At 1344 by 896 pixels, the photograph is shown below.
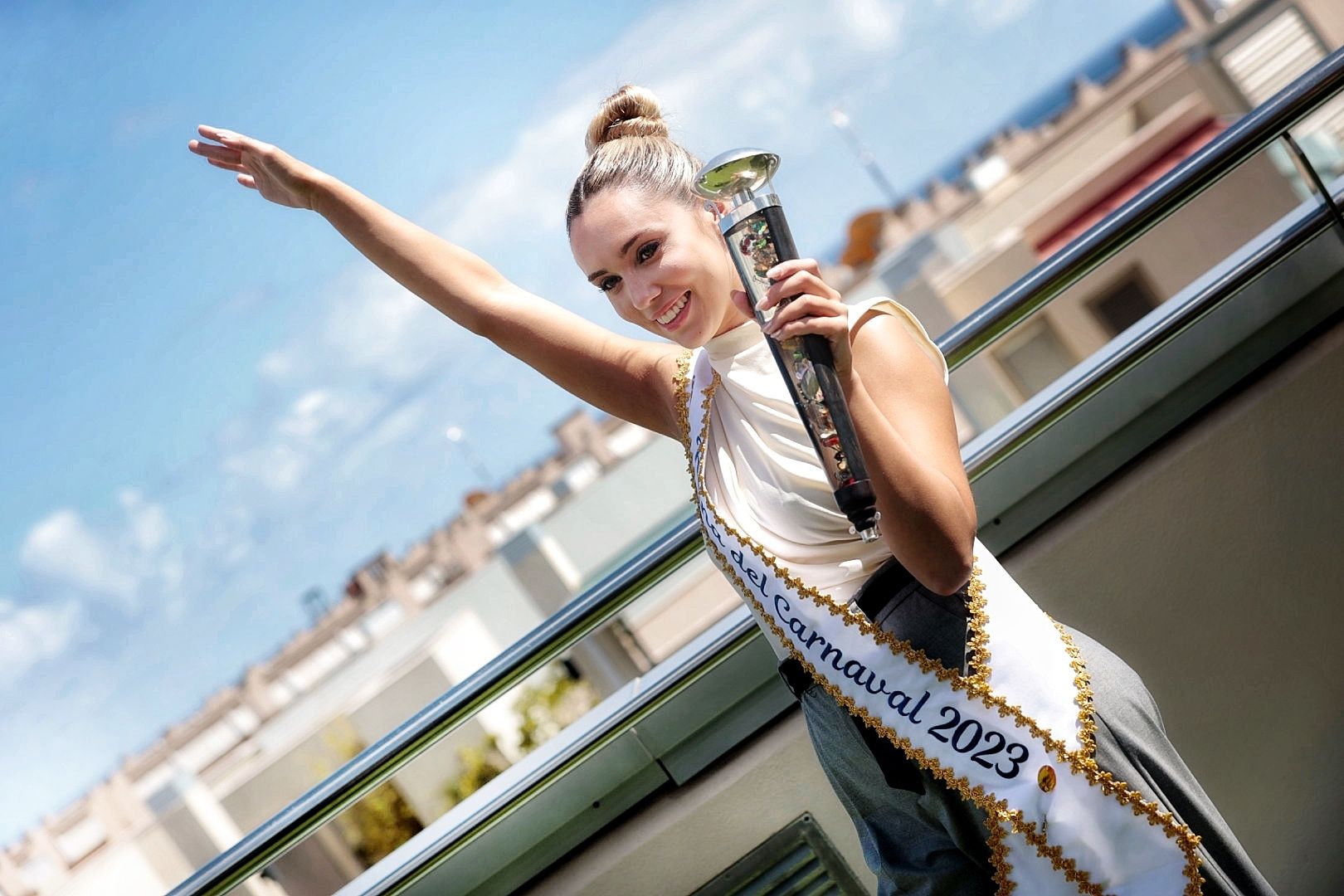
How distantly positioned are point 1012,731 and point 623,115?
0.86 m

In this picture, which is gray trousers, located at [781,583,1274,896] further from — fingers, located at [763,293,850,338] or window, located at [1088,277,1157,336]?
window, located at [1088,277,1157,336]

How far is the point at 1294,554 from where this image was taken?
2.07 metres

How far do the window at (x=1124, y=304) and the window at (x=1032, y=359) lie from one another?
133 millimetres

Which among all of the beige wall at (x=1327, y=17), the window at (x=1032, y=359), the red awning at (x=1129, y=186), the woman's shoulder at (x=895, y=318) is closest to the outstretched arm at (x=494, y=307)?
the woman's shoulder at (x=895, y=318)

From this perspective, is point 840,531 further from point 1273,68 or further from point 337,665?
point 337,665

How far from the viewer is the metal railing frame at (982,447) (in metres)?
1.89

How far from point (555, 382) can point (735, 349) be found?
32 cm

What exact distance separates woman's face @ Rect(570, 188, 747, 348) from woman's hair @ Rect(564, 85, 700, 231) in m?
0.02

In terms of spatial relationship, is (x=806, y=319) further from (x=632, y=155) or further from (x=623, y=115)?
(x=623, y=115)

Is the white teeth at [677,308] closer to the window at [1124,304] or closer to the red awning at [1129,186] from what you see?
the window at [1124,304]

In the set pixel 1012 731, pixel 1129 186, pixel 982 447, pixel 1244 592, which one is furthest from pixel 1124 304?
pixel 1129 186

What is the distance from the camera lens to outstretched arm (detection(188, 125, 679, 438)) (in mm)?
1550

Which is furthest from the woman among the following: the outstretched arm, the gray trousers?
the outstretched arm

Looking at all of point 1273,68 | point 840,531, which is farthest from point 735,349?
point 1273,68
